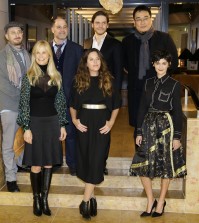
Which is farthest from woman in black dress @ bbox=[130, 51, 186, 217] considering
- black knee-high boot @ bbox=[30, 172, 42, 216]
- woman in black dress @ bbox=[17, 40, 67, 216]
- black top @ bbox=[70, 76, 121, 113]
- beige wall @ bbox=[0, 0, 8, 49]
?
beige wall @ bbox=[0, 0, 8, 49]

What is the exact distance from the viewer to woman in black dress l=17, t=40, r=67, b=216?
3.08 metres

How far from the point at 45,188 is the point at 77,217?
39 centimetres

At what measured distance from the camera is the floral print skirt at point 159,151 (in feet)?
10.1

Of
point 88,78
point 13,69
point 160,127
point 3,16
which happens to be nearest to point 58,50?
point 13,69

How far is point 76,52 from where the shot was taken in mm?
3549

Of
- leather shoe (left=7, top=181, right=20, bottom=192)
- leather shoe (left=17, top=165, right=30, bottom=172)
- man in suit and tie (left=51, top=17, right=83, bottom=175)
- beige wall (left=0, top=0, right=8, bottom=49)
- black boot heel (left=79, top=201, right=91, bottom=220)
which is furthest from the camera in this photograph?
beige wall (left=0, top=0, right=8, bottom=49)

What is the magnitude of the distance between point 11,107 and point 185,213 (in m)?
1.89

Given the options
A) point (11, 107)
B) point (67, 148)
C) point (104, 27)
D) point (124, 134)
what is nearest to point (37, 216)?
point (67, 148)

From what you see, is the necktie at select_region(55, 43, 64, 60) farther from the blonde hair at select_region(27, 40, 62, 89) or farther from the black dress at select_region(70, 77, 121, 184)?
the black dress at select_region(70, 77, 121, 184)

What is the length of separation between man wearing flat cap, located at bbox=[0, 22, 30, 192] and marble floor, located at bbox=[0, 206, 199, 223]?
0.64 metres

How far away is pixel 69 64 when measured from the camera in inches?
139

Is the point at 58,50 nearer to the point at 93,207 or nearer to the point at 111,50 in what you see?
the point at 111,50

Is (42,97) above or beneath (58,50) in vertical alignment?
beneath

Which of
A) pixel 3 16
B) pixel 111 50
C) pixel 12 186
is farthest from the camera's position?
pixel 3 16
